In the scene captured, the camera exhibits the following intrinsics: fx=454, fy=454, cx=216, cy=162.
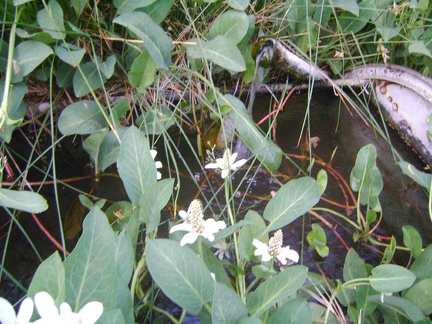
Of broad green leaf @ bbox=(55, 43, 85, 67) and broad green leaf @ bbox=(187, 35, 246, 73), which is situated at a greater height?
broad green leaf @ bbox=(55, 43, 85, 67)

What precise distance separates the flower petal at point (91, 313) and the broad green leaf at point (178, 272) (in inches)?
5.0

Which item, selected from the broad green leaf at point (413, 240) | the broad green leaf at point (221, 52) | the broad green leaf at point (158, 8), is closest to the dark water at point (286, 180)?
the broad green leaf at point (413, 240)

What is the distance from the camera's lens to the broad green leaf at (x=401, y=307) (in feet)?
2.32

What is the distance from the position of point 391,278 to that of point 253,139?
435 millimetres

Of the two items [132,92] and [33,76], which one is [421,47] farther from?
[33,76]

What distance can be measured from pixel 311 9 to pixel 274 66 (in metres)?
0.19

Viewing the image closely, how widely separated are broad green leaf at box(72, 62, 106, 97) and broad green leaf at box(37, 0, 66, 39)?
0.32 ft

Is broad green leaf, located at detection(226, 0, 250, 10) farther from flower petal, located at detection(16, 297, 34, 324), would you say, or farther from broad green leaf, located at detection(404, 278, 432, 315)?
flower petal, located at detection(16, 297, 34, 324)

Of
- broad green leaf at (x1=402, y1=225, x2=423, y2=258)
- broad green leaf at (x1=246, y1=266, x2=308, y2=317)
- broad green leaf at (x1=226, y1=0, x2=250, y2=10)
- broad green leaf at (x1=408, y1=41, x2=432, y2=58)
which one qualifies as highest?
broad green leaf at (x1=226, y1=0, x2=250, y2=10)

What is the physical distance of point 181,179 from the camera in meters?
1.11

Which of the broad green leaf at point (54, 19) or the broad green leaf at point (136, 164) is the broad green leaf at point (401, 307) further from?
the broad green leaf at point (54, 19)

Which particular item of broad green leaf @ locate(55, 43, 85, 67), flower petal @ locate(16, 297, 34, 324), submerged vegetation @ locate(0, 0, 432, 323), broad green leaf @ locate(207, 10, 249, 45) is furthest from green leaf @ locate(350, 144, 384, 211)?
flower petal @ locate(16, 297, 34, 324)

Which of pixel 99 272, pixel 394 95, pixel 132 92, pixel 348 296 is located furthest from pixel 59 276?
pixel 394 95

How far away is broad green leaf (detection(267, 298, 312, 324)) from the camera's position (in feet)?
1.91
